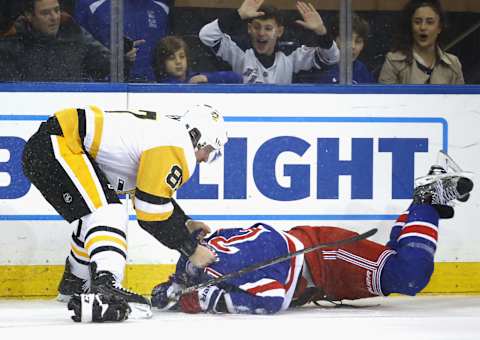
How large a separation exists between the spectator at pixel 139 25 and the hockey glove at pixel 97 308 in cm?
156

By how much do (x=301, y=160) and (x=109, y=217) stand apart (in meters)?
1.38

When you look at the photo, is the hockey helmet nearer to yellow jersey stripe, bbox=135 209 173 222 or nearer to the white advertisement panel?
yellow jersey stripe, bbox=135 209 173 222

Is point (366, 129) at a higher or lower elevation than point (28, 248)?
higher

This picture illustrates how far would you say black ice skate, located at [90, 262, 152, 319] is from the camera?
4.37m

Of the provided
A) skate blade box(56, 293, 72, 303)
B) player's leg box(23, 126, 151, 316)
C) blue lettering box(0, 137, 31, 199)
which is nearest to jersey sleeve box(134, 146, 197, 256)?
player's leg box(23, 126, 151, 316)

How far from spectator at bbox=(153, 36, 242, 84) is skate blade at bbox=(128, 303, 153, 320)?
143cm

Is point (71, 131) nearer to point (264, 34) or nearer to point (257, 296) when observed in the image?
point (257, 296)

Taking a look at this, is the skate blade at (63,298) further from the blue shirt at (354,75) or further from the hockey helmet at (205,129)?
the blue shirt at (354,75)

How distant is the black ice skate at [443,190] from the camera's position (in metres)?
5.03

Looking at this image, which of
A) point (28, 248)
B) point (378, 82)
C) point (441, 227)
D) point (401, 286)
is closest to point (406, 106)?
point (378, 82)

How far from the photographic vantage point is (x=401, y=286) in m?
4.86

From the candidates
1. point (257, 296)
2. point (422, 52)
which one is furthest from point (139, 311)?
Answer: point (422, 52)

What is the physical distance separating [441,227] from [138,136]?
5.61 ft

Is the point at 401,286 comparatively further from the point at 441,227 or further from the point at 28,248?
the point at 28,248
